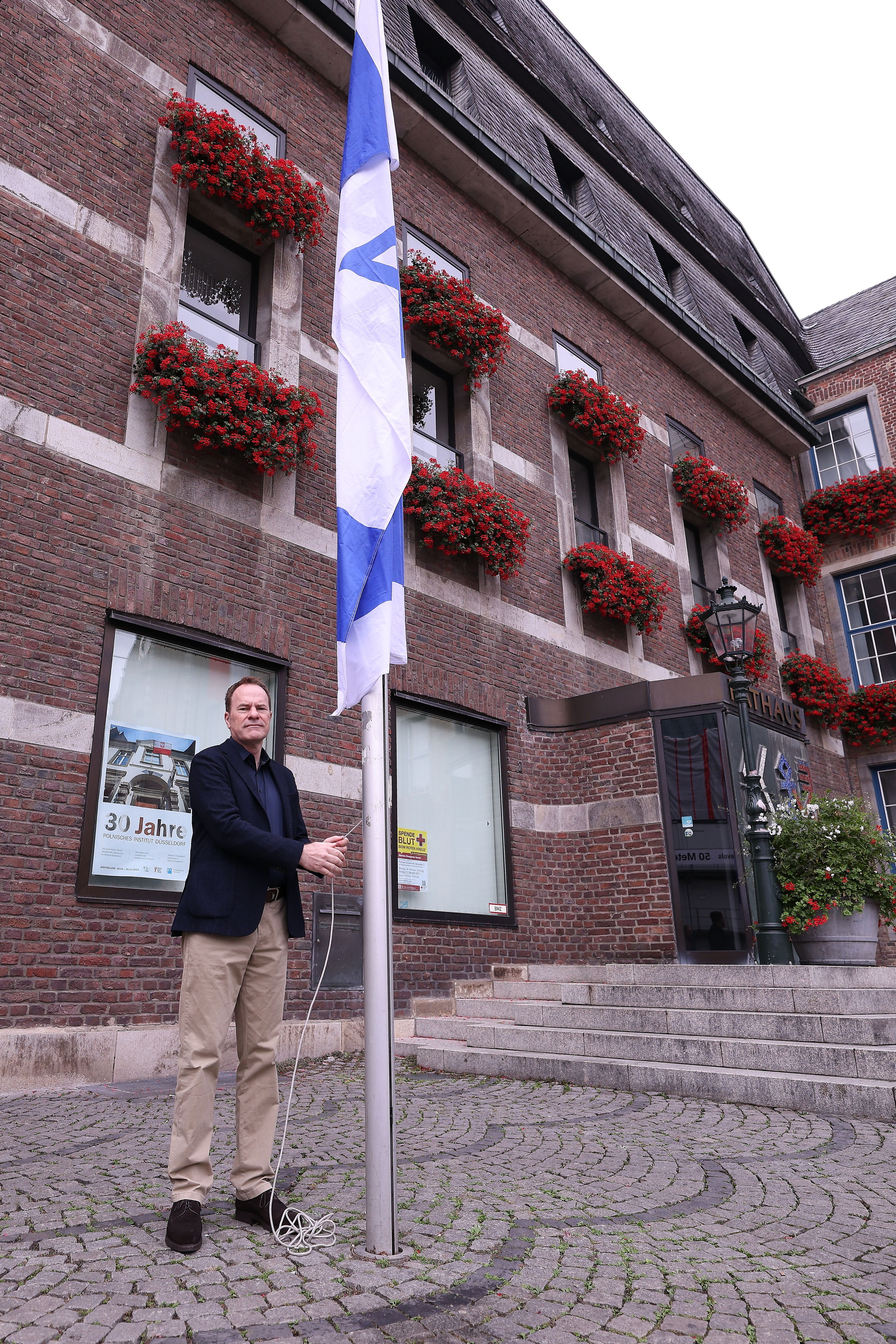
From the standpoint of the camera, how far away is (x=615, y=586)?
40.5 feet

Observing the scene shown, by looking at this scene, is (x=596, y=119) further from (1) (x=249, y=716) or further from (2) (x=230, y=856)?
(2) (x=230, y=856)

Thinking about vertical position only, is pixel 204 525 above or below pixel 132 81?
below

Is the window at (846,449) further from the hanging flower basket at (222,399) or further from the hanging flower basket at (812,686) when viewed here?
the hanging flower basket at (222,399)

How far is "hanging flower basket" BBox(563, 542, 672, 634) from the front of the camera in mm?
12266

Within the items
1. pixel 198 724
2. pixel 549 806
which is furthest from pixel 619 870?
pixel 198 724

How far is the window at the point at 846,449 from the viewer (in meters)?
19.5

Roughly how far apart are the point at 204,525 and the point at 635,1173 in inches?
242

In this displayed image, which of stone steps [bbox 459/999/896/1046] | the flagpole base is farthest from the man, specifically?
stone steps [bbox 459/999/896/1046]

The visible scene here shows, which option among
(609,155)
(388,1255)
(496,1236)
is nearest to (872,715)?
(609,155)

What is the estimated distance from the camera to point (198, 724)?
802 centimetres

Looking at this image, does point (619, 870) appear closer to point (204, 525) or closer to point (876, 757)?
point (204, 525)

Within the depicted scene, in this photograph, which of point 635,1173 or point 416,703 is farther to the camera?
point 416,703

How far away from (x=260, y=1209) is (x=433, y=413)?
391 inches

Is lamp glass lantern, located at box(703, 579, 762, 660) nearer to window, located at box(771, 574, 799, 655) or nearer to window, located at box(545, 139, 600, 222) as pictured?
window, located at box(771, 574, 799, 655)
